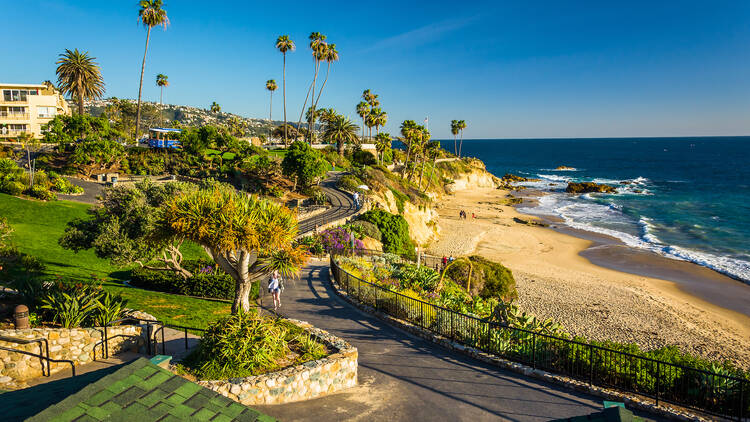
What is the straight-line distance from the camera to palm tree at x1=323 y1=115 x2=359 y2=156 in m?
78.2

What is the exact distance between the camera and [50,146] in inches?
2133

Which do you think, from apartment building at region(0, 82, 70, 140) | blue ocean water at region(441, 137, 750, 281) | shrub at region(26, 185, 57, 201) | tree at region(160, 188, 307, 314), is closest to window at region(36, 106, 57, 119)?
apartment building at region(0, 82, 70, 140)

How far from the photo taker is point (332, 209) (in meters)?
41.3

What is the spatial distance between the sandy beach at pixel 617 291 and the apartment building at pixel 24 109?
60.3 meters

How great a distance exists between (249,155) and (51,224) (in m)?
28.4

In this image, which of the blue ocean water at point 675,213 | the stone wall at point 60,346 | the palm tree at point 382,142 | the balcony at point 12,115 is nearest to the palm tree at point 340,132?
the palm tree at point 382,142

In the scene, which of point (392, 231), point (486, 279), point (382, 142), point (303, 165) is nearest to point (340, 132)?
point (382, 142)

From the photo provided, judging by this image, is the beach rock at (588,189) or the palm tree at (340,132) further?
the beach rock at (588,189)

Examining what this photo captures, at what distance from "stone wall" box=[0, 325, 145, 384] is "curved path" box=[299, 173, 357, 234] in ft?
68.1

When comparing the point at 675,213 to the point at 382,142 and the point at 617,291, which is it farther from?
the point at 382,142

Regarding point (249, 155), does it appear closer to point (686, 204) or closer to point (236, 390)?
point (236, 390)

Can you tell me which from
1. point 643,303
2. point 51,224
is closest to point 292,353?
point 51,224

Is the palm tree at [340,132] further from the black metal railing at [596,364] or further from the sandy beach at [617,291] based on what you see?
the black metal railing at [596,364]

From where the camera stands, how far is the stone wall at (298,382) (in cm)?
986
